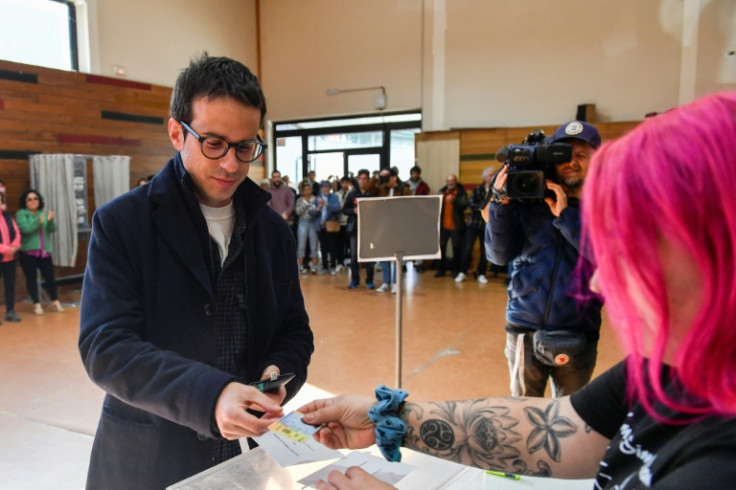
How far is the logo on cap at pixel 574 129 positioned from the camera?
2146mm

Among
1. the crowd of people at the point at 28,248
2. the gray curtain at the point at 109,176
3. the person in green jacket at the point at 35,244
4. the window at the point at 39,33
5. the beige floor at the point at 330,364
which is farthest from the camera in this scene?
the gray curtain at the point at 109,176

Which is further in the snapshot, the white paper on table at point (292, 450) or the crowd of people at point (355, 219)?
the crowd of people at point (355, 219)

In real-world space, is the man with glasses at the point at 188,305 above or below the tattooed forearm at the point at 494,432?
above

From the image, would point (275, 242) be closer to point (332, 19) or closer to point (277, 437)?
point (277, 437)

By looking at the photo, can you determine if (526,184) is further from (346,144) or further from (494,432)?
(346,144)

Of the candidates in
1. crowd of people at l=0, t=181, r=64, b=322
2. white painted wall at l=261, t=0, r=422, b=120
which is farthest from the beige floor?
white painted wall at l=261, t=0, r=422, b=120

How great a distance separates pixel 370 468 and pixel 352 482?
0.98 ft

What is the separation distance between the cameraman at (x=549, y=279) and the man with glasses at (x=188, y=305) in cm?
118

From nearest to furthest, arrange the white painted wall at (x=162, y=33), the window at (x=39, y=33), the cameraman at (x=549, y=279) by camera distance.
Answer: the cameraman at (x=549, y=279) < the window at (x=39, y=33) < the white painted wall at (x=162, y=33)

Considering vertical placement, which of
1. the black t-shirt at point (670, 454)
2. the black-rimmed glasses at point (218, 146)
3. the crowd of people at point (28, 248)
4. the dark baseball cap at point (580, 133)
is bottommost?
the crowd of people at point (28, 248)

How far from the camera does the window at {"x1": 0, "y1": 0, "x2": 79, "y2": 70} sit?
24.5 ft

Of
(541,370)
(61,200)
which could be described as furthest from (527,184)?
(61,200)

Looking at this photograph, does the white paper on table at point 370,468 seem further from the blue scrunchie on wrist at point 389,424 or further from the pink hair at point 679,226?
the pink hair at point 679,226

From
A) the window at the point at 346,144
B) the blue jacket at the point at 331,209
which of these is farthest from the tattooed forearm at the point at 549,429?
the window at the point at 346,144
